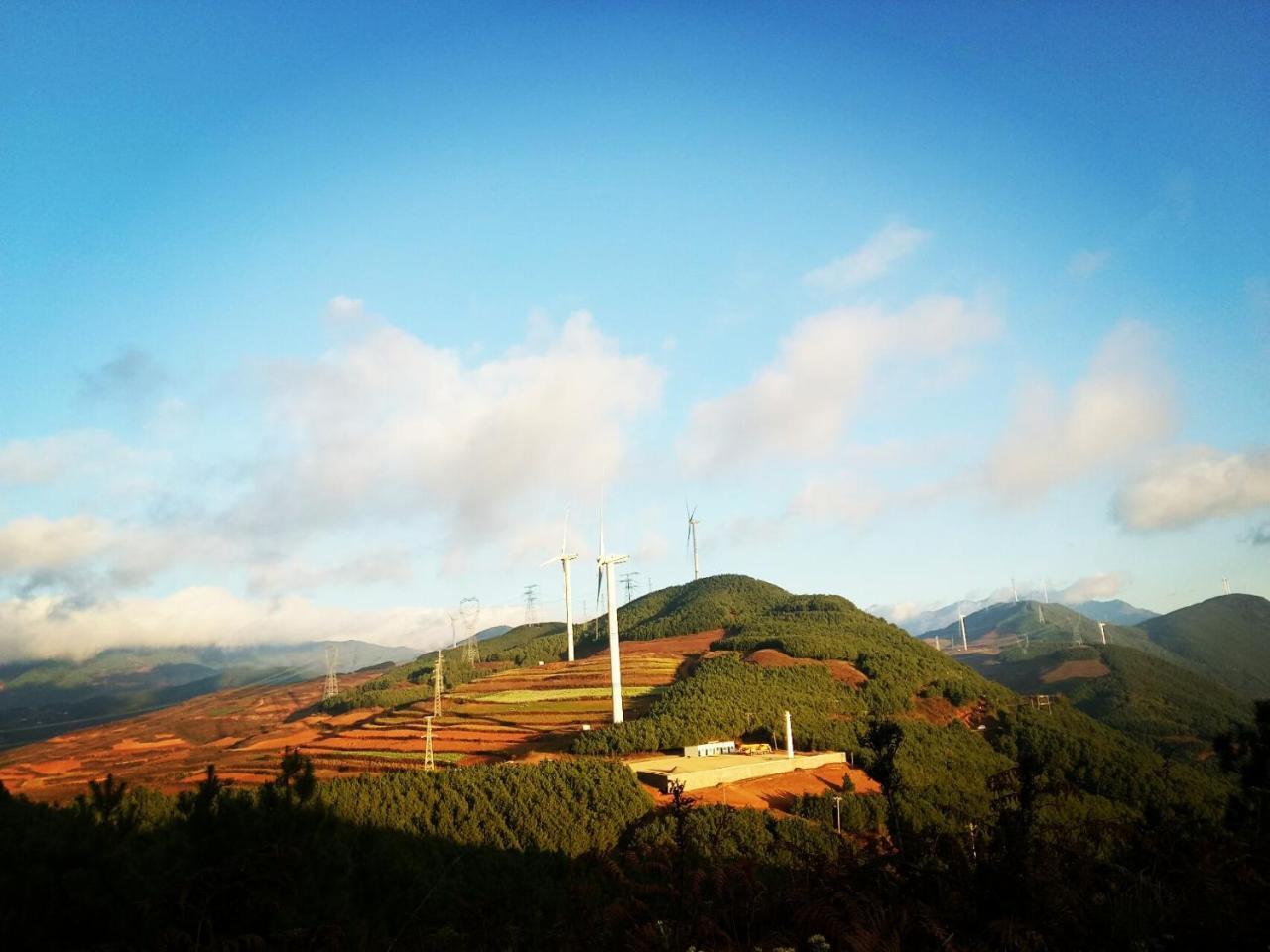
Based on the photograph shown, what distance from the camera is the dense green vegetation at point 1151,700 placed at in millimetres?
134175

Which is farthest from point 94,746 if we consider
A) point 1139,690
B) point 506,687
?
A: point 1139,690

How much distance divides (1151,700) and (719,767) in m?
142

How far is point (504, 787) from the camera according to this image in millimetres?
47188

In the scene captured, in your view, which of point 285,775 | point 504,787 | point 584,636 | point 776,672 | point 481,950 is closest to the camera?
point 481,950

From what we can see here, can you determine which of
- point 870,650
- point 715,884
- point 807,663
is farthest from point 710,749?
point 715,884

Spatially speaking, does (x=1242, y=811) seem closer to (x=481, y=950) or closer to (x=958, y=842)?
(x=958, y=842)

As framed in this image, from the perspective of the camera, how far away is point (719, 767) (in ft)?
197

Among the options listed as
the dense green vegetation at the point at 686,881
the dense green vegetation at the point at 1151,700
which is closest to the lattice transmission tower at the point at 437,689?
the dense green vegetation at the point at 686,881

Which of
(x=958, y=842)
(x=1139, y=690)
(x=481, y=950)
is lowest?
(x=1139, y=690)

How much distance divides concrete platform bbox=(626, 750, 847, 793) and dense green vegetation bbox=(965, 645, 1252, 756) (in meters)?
82.0

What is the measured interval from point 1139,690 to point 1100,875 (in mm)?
194174

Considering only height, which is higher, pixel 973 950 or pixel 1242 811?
pixel 973 950

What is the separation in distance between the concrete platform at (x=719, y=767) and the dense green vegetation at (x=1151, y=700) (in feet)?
269

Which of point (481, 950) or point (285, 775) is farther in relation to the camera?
point (285, 775)
